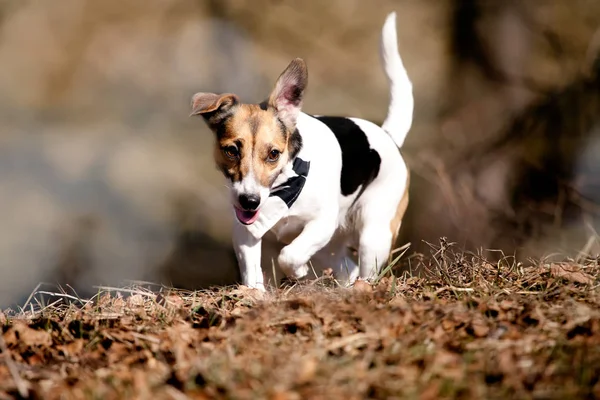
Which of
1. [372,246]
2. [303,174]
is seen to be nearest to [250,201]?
[303,174]

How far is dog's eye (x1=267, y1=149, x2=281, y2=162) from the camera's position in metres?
4.73

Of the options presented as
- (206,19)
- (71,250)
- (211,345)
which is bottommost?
(71,250)

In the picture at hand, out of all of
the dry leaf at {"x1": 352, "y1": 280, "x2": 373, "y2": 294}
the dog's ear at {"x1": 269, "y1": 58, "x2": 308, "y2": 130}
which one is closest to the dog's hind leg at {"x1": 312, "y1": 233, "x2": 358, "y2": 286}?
Answer: the dog's ear at {"x1": 269, "y1": 58, "x2": 308, "y2": 130}

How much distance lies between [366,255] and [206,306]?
2.00m

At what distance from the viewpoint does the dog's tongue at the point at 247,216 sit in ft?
15.5

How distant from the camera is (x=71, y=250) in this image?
1053 cm

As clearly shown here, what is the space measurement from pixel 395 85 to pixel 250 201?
1956 mm

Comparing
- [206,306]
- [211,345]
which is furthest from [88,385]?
[206,306]

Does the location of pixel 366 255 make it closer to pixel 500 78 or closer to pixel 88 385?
pixel 88 385

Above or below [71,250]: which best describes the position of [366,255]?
above

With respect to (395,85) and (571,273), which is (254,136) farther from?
(571,273)

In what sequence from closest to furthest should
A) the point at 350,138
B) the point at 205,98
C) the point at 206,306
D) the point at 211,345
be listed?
the point at 211,345 → the point at 206,306 → the point at 205,98 → the point at 350,138

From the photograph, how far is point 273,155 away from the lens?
475 centimetres

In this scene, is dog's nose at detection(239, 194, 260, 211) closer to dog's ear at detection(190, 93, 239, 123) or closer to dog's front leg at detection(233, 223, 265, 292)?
dog's front leg at detection(233, 223, 265, 292)
